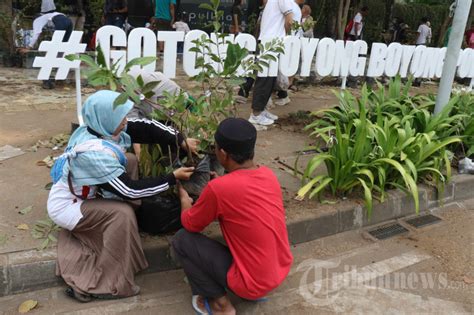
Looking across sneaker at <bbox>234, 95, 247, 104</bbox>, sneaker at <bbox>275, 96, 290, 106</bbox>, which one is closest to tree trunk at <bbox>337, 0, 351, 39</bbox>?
sneaker at <bbox>275, 96, 290, 106</bbox>

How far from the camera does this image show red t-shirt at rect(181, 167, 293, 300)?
2391 mm

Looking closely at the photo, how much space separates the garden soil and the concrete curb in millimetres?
106

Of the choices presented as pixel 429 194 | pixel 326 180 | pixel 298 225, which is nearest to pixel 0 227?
pixel 298 225

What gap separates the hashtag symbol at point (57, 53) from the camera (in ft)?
13.1

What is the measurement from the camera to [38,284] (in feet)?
9.07

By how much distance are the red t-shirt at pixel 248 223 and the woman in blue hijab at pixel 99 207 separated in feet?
1.59

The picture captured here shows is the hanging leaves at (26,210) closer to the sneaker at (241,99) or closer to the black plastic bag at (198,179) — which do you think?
the black plastic bag at (198,179)

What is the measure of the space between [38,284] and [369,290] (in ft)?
7.03

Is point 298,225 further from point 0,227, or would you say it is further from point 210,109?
point 0,227

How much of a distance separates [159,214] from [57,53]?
2.06m

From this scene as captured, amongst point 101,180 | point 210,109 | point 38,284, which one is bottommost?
point 38,284

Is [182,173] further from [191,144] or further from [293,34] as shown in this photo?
[293,34]

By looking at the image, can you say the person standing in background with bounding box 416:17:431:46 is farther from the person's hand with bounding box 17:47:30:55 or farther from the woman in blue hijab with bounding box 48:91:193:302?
the woman in blue hijab with bounding box 48:91:193:302

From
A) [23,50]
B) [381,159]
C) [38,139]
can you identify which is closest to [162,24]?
[23,50]
